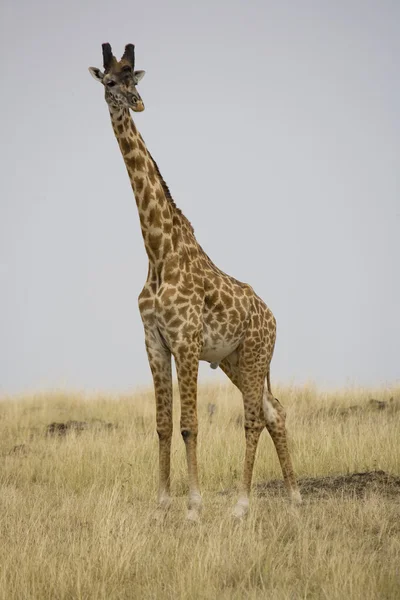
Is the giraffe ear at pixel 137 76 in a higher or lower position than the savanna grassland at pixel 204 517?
higher

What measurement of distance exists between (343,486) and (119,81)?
514 centimetres

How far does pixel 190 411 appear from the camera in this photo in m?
7.59

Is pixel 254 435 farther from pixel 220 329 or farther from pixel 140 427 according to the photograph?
pixel 140 427

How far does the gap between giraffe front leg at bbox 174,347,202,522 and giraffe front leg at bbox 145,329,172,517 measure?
0.85 ft

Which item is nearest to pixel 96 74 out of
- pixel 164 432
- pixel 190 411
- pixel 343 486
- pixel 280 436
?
pixel 190 411

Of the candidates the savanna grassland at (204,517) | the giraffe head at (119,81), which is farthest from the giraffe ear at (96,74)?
the savanna grassland at (204,517)

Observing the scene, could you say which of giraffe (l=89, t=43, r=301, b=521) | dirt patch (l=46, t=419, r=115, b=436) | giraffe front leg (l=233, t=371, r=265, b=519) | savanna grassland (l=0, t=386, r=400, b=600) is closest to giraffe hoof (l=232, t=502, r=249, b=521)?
giraffe (l=89, t=43, r=301, b=521)

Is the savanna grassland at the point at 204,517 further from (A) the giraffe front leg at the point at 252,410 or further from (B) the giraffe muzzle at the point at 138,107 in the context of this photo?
(B) the giraffe muzzle at the point at 138,107

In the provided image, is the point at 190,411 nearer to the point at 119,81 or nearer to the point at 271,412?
the point at 271,412

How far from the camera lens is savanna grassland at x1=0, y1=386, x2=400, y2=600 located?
562 cm

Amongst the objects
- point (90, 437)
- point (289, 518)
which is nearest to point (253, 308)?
point (289, 518)

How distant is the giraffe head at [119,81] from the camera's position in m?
7.50

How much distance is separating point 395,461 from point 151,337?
452cm

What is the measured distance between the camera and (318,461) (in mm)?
10836
